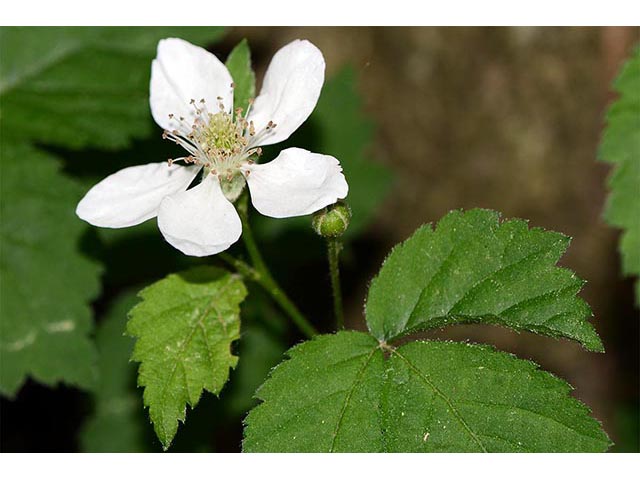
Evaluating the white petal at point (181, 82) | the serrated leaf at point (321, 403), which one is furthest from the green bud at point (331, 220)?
the white petal at point (181, 82)

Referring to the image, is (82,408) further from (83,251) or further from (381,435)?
(381,435)

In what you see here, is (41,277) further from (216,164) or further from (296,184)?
(296,184)

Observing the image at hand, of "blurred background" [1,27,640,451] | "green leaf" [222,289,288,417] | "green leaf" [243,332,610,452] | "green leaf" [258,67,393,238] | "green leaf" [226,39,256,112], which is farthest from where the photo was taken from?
"green leaf" [258,67,393,238]

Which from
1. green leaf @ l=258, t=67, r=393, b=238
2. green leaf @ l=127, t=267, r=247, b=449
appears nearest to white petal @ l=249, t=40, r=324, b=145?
green leaf @ l=127, t=267, r=247, b=449

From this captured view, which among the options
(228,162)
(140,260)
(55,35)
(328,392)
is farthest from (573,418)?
(55,35)

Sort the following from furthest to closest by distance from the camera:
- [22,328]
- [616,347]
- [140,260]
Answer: [616,347] → [140,260] → [22,328]

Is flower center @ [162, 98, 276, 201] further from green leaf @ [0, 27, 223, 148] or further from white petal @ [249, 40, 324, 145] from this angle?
green leaf @ [0, 27, 223, 148]
